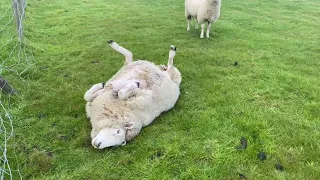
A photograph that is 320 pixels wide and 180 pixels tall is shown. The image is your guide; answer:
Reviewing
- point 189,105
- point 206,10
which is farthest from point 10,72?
point 206,10

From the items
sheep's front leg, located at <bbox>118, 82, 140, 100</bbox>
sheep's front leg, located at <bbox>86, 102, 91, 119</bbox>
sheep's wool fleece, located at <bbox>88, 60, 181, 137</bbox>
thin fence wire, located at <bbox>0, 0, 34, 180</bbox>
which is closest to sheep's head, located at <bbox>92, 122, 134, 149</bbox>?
sheep's wool fleece, located at <bbox>88, 60, 181, 137</bbox>

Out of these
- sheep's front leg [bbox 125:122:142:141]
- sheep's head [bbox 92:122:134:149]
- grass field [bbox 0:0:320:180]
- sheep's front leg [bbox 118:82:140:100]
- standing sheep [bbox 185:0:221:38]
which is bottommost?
grass field [bbox 0:0:320:180]

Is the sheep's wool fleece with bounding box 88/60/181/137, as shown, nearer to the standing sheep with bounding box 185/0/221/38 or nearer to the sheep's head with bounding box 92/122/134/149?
the sheep's head with bounding box 92/122/134/149

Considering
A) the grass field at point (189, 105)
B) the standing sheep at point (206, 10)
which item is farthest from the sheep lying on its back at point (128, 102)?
the standing sheep at point (206, 10)

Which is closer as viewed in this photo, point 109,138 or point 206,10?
point 109,138

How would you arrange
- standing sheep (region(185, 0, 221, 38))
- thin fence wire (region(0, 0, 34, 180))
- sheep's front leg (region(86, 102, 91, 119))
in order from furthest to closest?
standing sheep (region(185, 0, 221, 38)) < sheep's front leg (region(86, 102, 91, 119)) < thin fence wire (region(0, 0, 34, 180))

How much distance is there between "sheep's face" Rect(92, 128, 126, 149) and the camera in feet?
13.9

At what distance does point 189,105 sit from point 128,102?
1325 millimetres

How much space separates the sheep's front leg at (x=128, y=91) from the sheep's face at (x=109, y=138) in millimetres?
646

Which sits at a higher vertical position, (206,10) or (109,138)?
(206,10)

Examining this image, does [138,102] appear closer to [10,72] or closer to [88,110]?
[88,110]

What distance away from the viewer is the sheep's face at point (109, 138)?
4.23 metres

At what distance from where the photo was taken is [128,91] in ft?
16.3

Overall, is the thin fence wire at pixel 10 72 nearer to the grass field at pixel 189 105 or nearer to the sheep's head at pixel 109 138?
the grass field at pixel 189 105
